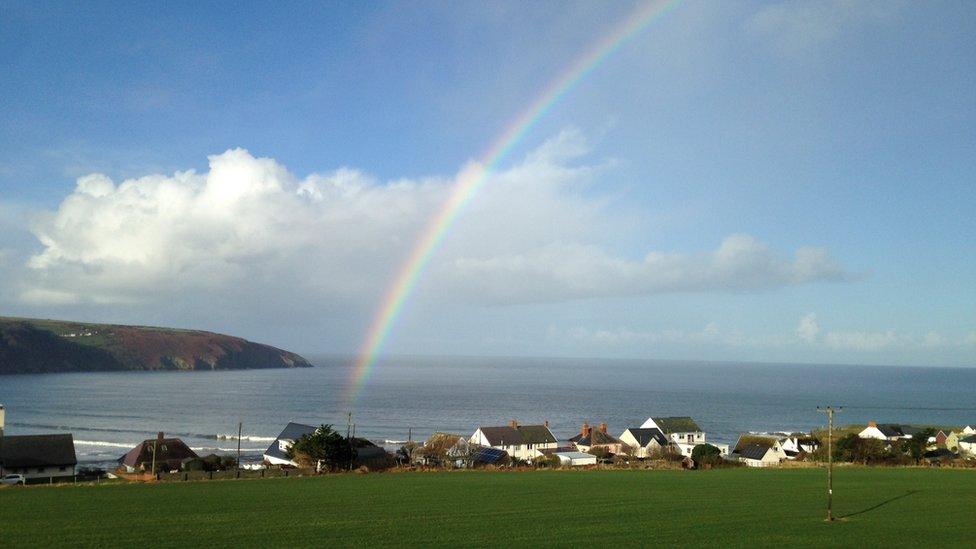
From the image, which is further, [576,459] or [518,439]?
[518,439]

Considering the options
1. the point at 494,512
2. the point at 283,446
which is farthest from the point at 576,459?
the point at 494,512

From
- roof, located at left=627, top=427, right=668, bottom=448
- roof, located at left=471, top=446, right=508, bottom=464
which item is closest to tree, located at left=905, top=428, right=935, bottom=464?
roof, located at left=627, top=427, right=668, bottom=448

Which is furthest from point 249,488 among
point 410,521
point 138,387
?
point 138,387

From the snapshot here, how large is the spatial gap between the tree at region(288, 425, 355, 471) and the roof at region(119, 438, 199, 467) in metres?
13.0

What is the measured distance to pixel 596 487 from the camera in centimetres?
2878

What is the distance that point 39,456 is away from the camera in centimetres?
4259

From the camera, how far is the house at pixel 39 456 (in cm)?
4169

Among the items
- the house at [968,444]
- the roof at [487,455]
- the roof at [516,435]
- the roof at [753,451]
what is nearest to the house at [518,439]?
the roof at [516,435]

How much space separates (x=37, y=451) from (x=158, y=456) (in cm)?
702

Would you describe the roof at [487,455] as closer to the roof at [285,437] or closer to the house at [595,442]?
the house at [595,442]

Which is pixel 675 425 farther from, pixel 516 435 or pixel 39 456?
pixel 39 456

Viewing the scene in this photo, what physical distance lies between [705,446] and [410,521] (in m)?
41.8

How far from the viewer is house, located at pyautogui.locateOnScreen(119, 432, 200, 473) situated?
45.3m

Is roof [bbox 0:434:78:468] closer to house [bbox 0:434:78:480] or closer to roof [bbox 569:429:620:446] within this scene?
house [bbox 0:434:78:480]
